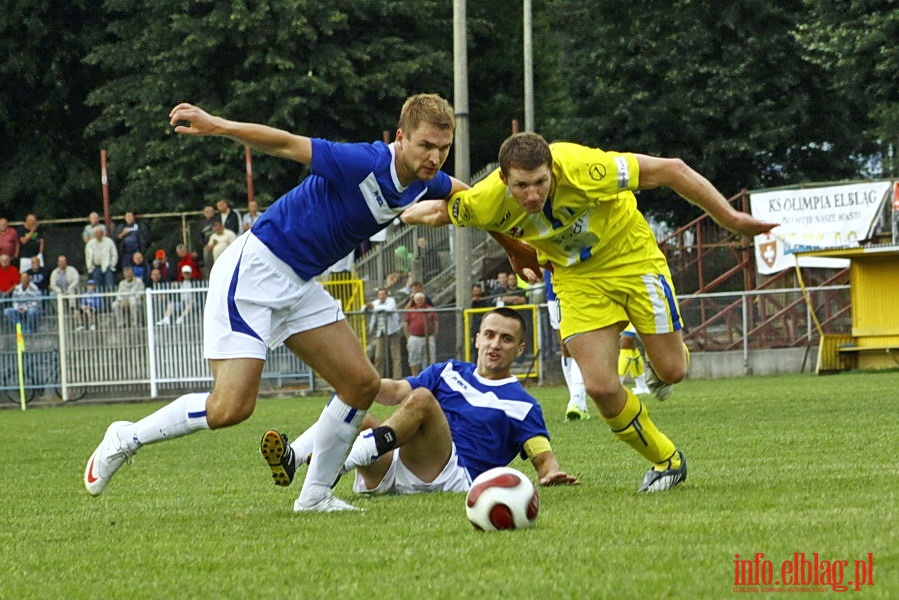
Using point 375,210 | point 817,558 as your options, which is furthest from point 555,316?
point 817,558

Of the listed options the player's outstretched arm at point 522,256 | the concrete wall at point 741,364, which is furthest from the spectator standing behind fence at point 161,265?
the player's outstretched arm at point 522,256

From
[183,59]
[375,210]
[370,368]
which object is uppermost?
A: [183,59]

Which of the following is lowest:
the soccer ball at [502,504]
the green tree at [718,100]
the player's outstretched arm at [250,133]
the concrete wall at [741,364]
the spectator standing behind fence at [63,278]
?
the concrete wall at [741,364]

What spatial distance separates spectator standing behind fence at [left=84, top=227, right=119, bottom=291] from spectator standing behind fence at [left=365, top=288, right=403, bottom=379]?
5776 millimetres

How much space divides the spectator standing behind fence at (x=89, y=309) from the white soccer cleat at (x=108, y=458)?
19.3 meters

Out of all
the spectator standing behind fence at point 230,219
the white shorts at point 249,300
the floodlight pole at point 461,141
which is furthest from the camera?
the spectator standing behind fence at point 230,219

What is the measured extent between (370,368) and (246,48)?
3007 cm

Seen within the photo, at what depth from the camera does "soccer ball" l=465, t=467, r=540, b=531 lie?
6.13m

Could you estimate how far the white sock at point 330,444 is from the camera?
7.44m

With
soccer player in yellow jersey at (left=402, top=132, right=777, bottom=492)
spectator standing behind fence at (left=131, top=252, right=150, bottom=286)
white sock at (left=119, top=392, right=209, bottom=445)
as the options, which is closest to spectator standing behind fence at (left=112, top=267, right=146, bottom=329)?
spectator standing behind fence at (left=131, top=252, right=150, bottom=286)

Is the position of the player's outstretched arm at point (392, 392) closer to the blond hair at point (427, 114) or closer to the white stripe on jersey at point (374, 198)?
the white stripe on jersey at point (374, 198)

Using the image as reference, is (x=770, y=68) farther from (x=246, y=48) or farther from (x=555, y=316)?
Result: (x=555, y=316)

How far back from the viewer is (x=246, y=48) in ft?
120

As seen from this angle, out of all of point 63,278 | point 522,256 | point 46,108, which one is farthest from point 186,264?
point 522,256
